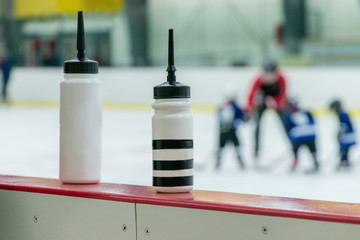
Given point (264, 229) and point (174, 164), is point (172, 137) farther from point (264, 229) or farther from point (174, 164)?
point (264, 229)

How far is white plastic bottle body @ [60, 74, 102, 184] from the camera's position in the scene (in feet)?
5.49

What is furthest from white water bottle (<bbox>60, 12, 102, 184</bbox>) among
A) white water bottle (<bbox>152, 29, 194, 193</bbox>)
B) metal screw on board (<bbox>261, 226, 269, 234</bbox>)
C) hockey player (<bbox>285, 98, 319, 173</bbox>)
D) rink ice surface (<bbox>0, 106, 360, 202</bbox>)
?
hockey player (<bbox>285, 98, 319, 173</bbox>)

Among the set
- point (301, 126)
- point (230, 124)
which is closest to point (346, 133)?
point (301, 126)

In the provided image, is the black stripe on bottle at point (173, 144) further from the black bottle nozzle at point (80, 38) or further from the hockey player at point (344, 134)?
the hockey player at point (344, 134)

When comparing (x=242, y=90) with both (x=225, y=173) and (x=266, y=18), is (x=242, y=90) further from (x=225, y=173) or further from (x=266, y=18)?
(x=225, y=173)

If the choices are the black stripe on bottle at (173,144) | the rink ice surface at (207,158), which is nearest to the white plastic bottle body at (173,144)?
the black stripe on bottle at (173,144)

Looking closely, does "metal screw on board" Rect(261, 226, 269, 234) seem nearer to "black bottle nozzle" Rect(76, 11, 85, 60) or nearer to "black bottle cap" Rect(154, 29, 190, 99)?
"black bottle cap" Rect(154, 29, 190, 99)

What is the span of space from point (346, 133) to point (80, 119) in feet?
16.9

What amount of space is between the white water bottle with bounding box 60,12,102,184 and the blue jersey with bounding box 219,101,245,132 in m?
5.05

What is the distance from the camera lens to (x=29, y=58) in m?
14.2

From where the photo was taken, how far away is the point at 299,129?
661cm

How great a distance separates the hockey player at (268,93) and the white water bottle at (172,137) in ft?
19.4

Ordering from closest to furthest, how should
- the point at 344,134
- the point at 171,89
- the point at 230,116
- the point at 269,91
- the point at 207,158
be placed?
the point at 171,89 < the point at 344,134 < the point at 230,116 < the point at 207,158 < the point at 269,91

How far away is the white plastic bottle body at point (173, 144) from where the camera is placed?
150 centimetres
